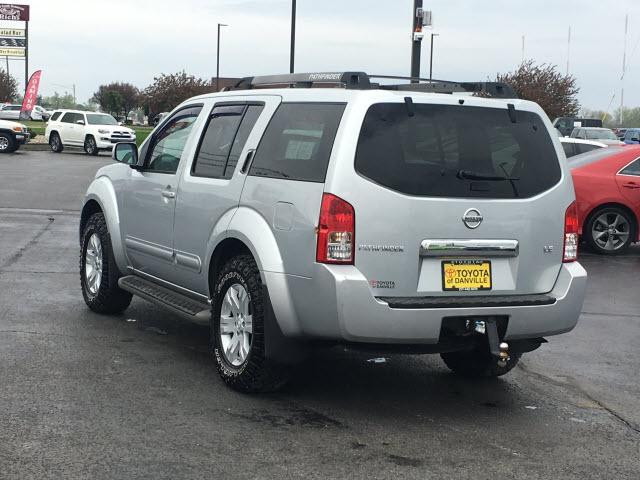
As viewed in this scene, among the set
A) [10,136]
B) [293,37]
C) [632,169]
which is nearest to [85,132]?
[10,136]

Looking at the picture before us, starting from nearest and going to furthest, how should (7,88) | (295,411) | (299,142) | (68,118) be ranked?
(295,411) < (299,142) < (68,118) < (7,88)

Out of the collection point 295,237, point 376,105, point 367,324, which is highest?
point 376,105

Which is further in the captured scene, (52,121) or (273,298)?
(52,121)

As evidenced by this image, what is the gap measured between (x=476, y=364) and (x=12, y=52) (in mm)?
88524

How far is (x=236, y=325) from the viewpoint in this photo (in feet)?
19.3

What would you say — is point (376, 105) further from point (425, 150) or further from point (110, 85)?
point (110, 85)

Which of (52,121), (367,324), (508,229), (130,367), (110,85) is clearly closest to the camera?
(367,324)

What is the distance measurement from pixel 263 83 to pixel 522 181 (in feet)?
6.30

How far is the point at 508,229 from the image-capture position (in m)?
5.48

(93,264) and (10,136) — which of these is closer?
(93,264)

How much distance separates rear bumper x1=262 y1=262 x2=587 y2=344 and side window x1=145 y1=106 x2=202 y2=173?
1.89 meters

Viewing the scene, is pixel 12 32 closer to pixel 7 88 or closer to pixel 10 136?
pixel 7 88

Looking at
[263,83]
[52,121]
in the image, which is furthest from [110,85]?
[263,83]

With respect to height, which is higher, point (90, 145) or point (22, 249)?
point (90, 145)
